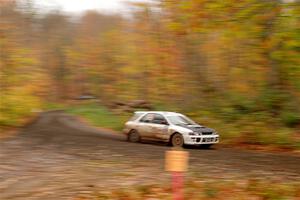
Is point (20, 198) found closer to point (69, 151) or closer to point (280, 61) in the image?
point (69, 151)

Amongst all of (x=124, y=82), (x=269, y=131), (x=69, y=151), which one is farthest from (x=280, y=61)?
(x=124, y=82)

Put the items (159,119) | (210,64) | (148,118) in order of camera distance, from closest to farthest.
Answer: (159,119), (148,118), (210,64)

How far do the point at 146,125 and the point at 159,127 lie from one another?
91 cm

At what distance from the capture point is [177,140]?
61.3ft

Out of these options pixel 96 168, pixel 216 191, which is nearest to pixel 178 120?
pixel 96 168

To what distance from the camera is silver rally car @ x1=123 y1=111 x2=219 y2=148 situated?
18.2m

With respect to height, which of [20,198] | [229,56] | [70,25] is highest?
[70,25]

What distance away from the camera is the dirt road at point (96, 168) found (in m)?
9.54

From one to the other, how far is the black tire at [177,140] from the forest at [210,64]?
3118mm

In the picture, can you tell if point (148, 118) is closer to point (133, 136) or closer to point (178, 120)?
point (133, 136)

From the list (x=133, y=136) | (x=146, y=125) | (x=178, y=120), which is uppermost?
(x=178, y=120)

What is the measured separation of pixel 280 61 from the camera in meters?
21.0

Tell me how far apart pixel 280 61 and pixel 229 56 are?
4.58 m

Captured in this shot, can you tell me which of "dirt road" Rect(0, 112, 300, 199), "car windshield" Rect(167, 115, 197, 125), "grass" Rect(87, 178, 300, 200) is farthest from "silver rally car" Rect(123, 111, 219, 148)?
"grass" Rect(87, 178, 300, 200)
